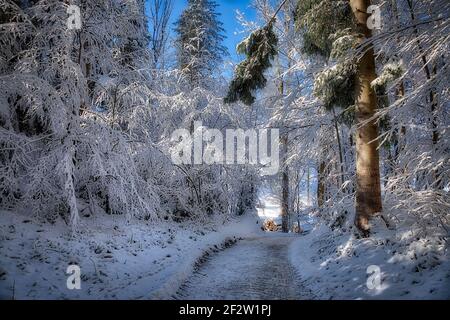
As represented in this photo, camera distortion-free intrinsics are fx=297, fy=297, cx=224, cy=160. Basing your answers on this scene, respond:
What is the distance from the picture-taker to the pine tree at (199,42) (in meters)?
17.8

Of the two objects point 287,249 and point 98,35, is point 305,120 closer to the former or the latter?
point 287,249

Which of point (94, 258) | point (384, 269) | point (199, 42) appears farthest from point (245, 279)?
point (199, 42)

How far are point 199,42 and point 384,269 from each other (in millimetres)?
16303

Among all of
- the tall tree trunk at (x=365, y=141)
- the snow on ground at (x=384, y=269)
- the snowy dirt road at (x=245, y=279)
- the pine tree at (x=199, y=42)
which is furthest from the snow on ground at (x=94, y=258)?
the pine tree at (x=199, y=42)

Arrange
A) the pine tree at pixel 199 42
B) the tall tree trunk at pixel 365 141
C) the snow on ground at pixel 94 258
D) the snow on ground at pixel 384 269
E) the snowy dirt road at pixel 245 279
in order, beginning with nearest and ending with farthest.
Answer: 1. the snow on ground at pixel 384 269
2. the snow on ground at pixel 94 258
3. the snowy dirt road at pixel 245 279
4. the tall tree trunk at pixel 365 141
5. the pine tree at pixel 199 42

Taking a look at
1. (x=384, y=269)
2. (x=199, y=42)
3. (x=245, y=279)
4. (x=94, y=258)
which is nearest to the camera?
(x=384, y=269)

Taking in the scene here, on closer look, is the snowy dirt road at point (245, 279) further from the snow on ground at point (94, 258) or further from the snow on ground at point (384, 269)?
the snow on ground at point (384, 269)

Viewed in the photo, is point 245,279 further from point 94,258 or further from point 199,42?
point 199,42

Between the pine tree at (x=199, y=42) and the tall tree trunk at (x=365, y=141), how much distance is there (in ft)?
35.9

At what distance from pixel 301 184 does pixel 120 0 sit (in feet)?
68.9

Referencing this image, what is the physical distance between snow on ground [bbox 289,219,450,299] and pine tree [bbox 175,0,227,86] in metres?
13.1

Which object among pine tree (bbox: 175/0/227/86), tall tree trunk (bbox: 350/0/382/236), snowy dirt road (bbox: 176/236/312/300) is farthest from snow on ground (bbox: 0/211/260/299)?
pine tree (bbox: 175/0/227/86)

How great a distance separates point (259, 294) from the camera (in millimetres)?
6422

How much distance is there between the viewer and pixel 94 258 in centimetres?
750
